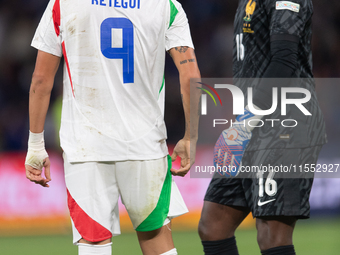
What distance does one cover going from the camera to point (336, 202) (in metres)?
6.02

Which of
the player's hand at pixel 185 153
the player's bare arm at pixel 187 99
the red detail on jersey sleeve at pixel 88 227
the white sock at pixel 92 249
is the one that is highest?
the player's bare arm at pixel 187 99

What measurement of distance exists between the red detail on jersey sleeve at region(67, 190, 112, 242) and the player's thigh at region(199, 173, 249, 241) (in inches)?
30.2

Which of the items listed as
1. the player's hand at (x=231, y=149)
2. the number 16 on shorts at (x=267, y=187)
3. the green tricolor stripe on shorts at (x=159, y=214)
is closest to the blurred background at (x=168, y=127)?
the player's hand at (x=231, y=149)

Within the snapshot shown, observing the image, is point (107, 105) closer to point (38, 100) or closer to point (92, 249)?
point (38, 100)

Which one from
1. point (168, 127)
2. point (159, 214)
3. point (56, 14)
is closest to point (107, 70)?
point (56, 14)

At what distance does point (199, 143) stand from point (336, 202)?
1886 millimetres

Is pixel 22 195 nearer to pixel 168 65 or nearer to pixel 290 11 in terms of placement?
pixel 168 65

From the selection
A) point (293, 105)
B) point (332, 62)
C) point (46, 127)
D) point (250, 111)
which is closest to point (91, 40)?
point (250, 111)

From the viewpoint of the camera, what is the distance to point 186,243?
4969 mm

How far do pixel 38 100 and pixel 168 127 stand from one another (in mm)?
4845

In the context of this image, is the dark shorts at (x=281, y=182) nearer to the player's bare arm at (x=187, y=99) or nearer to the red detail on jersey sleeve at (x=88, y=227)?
the player's bare arm at (x=187, y=99)

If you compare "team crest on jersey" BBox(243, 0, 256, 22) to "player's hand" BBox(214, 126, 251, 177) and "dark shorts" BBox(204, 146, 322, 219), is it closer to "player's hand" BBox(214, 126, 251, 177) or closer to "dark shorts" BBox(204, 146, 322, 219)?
"player's hand" BBox(214, 126, 251, 177)

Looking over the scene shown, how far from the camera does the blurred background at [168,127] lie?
17.7ft

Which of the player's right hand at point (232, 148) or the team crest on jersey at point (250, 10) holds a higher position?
the team crest on jersey at point (250, 10)
